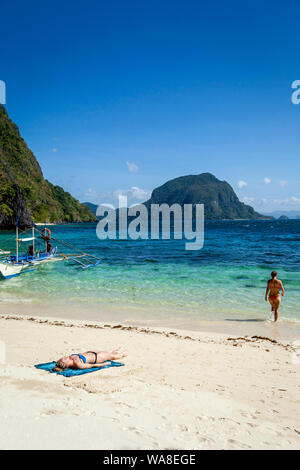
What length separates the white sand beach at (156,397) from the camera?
3611mm

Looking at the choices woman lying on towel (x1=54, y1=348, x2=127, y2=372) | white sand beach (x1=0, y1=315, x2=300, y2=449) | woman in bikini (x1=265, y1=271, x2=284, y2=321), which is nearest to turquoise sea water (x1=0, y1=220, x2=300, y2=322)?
woman in bikini (x1=265, y1=271, x2=284, y2=321)

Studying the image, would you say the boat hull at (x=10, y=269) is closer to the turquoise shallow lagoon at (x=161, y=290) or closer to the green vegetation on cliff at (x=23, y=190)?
the turquoise shallow lagoon at (x=161, y=290)

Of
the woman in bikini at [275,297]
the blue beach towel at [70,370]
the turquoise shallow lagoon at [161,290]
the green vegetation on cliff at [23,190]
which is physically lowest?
the turquoise shallow lagoon at [161,290]

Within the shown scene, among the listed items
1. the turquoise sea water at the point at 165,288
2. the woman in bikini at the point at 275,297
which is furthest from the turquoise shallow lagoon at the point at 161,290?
the woman in bikini at the point at 275,297

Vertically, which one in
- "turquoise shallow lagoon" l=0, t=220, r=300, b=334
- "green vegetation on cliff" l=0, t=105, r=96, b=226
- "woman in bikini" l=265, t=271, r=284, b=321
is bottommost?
"turquoise shallow lagoon" l=0, t=220, r=300, b=334

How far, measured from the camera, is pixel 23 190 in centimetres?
9800

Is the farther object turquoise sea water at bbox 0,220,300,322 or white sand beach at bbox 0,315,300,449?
turquoise sea water at bbox 0,220,300,322

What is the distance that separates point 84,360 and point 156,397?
1765mm

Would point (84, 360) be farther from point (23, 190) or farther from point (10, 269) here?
point (23, 190)

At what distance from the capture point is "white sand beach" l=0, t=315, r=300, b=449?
142 inches

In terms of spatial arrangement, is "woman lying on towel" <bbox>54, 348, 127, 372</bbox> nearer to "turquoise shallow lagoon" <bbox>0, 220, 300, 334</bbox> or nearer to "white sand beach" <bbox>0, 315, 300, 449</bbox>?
"white sand beach" <bbox>0, 315, 300, 449</bbox>

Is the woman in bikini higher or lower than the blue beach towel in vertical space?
higher

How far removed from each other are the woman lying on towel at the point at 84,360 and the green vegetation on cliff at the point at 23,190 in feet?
262

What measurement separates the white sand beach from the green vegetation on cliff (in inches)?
3125
